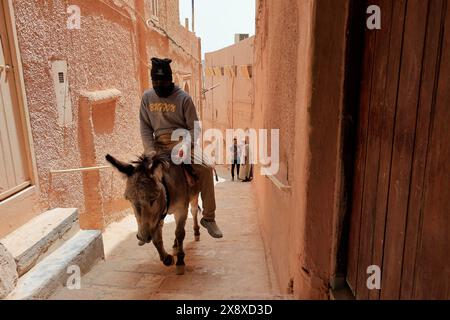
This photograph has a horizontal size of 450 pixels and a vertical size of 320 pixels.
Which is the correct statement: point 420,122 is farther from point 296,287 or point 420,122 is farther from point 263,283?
point 263,283

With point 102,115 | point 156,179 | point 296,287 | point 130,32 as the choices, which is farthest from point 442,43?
point 130,32

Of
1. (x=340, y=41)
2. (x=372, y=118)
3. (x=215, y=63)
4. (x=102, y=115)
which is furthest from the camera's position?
(x=215, y=63)

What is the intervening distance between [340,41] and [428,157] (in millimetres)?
927

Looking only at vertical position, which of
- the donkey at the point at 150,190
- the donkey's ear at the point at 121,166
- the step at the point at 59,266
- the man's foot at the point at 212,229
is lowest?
the man's foot at the point at 212,229

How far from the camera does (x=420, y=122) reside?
4.45 ft

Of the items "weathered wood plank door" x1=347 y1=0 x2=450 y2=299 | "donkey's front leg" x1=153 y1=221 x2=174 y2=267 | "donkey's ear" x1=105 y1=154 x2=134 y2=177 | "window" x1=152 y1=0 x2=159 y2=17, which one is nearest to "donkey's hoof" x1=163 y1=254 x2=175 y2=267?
"donkey's front leg" x1=153 y1=221 x2=174 y2=267

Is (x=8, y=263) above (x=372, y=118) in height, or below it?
below

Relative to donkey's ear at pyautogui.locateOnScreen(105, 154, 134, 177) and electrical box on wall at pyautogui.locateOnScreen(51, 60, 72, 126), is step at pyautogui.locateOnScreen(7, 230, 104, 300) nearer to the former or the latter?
donkey's ear at pyautogui.locateOnScreen(105, 154, 134, 177)

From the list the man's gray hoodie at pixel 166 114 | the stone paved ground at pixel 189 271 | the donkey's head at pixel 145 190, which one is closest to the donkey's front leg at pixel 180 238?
the stone paved ground at pixel 189 271

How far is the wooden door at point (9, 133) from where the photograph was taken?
3.19 m

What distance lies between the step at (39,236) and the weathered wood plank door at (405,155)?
2679 millimetres

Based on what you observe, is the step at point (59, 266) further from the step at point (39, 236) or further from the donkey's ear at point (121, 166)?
the donkey's ear at point (121, 166)

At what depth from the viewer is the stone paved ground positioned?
292 centimetres

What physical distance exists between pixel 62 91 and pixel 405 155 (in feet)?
15.1
